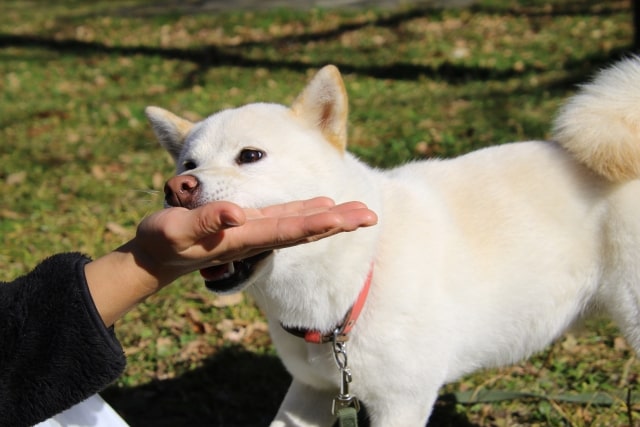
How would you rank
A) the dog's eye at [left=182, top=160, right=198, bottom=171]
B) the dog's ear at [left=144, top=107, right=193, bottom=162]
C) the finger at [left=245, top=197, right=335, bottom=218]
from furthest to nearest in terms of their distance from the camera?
1. the dog's ear at [left=144, top=107, right=193, bottom=162]
2. the dog's eye at [left=182, top=160, right=198, bottom=171]
3. the finger at [left=245, top=197, right=335, bottom=218]


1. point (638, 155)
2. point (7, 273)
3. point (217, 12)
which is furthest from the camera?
point (217, 12)

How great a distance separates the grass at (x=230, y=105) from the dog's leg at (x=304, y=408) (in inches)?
21.6

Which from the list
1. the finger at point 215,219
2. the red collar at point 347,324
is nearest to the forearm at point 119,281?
the finger at point 215,219

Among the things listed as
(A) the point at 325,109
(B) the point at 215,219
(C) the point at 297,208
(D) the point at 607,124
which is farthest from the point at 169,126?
(D) the point at 607,124

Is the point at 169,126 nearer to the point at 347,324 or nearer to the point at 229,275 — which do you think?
the point at 229,275

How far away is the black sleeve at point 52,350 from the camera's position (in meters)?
1.58

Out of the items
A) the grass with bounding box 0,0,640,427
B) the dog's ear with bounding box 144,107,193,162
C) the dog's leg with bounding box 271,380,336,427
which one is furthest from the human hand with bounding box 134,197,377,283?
the grass with bounding box 0,0,640,427

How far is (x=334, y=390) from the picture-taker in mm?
2465

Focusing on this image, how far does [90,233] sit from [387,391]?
2.92 meters

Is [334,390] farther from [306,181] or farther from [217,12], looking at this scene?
[217,12]

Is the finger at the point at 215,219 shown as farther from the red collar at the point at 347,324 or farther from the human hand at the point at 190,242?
the red collar at the point at 347,324

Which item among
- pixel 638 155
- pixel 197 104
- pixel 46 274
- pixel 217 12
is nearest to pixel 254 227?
pixel 46 274

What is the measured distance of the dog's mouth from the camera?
1939mm

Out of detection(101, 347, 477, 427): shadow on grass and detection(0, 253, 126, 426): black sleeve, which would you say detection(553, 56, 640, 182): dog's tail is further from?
detection(0, 253, 126, 426): black sleeve
